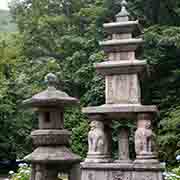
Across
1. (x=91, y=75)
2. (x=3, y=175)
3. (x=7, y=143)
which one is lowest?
(x=3, y=175)

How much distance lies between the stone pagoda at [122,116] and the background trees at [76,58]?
19.4 feet

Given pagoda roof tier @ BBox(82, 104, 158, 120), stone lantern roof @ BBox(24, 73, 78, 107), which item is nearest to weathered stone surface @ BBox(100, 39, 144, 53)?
pagoda roof tier @ BBox(82, 104, 158, 120)

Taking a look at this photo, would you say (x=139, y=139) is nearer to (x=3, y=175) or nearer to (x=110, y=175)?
(x=110, y=175)

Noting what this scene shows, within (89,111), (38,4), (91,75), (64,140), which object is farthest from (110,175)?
(38,4)

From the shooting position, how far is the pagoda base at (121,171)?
836 cm

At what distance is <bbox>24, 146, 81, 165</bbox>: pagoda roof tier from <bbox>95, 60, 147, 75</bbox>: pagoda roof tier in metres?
2.78

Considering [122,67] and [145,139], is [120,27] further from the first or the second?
[145,139]

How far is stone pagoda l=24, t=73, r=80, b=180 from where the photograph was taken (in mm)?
6605

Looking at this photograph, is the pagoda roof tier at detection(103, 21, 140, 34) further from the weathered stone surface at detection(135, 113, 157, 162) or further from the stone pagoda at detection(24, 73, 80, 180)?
the stone pagoda at detection(24, 73, 80, 180)

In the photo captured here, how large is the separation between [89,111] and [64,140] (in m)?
2.16

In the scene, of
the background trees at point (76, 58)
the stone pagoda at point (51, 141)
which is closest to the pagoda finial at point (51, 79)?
the stone pagoda at point (51, 141)

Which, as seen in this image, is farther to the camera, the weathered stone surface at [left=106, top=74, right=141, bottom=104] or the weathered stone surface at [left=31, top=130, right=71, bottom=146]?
the weathered stone surface at [left=106, top=74, right=141, bottom=104]

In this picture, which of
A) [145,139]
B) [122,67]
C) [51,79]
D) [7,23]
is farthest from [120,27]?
[7,23]

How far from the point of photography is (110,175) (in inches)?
344
